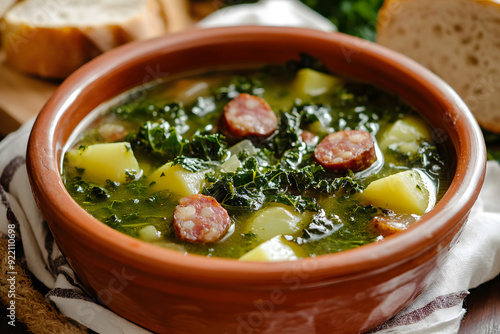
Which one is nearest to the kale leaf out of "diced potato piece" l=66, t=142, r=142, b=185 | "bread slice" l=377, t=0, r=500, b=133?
"diced potato piece" l=66, t=142, r=142, b=185

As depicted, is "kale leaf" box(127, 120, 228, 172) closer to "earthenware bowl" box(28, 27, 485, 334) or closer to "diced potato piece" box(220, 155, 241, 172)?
"diced potato piece" box(220, 155, 241, 172)

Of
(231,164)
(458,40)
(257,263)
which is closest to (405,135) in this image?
(231,164)

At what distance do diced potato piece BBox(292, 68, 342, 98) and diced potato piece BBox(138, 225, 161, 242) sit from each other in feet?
4.10

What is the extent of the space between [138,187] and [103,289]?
529mm

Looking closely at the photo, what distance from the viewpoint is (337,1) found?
4445 mm

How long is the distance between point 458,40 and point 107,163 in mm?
2221

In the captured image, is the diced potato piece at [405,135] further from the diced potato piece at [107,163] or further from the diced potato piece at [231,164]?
the diced potato piece at [107,163]

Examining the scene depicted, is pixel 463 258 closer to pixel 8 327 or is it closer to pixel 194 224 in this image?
pixel 194 224

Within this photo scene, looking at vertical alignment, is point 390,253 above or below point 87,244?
above

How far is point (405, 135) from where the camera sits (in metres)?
2.72

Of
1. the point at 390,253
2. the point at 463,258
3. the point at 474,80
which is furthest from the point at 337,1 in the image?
the point at 390,253

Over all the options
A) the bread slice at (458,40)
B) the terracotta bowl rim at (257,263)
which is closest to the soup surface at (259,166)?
the terracotta bowl rim at (257,263)

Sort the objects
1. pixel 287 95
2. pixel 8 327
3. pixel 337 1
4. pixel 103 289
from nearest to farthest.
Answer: pixel 103 289, pixel 8 327, pixel 287 95, pixel 337 1

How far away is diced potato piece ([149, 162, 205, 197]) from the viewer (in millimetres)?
2365
